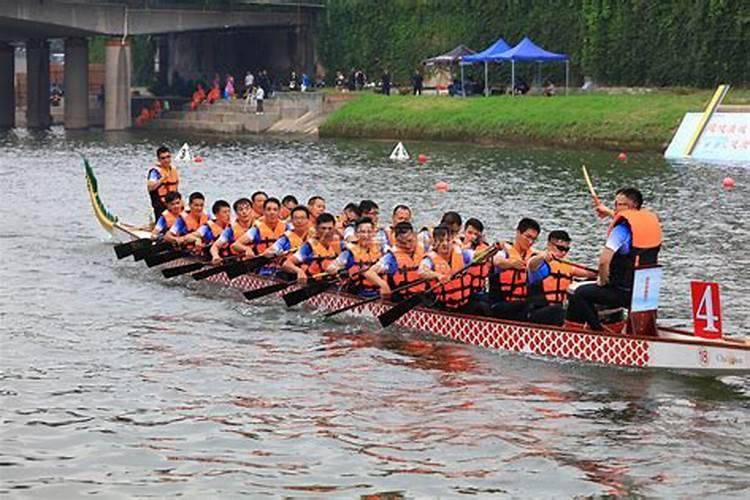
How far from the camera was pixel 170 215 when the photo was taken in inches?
1105

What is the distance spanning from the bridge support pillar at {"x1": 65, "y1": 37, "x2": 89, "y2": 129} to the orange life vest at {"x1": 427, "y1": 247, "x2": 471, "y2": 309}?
68.0 m

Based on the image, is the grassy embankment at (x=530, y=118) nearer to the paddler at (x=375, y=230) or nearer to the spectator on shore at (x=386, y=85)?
the spectator on shore at (x=386, y=85)

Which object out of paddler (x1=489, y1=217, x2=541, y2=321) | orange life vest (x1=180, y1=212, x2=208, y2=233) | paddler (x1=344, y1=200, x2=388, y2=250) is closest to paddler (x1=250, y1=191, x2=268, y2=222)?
orange life vest (x1=180, y1=212, x2=208, y2=233)

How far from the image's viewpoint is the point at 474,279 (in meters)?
21.1

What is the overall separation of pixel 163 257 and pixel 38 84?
222ft

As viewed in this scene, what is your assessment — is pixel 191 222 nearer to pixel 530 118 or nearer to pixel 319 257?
pixel 319 257

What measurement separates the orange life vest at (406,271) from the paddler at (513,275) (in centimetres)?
123

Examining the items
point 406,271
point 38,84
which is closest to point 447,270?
point 406,271

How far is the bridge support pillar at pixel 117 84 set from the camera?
8306cm

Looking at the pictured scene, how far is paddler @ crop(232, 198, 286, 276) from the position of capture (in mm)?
25016

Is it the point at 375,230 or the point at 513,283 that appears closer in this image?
the point at 513,283

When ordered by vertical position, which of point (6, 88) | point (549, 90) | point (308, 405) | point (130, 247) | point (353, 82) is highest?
point (353, 82)

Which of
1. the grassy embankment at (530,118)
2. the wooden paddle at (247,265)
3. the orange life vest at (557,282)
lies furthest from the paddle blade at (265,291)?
the grassy embankment at (530,118)

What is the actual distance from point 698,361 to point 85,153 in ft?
163
